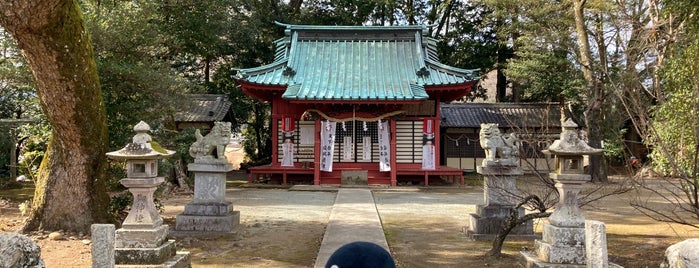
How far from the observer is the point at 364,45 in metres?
19.0

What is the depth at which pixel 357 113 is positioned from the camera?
16344mm

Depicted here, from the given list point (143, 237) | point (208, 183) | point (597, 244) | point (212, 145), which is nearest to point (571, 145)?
point (597, 244)

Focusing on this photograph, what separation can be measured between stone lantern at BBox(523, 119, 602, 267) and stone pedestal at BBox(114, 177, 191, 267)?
4332mm

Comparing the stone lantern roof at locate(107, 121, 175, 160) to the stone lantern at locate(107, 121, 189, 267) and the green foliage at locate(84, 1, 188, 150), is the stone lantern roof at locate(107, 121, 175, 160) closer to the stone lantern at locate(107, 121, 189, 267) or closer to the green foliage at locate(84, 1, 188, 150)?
the stone lantern at locate(107, 121, 189, 267)

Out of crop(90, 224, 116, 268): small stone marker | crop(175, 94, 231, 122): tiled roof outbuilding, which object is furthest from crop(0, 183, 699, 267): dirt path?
crop(175, 94, 231, 122): tiled roof outbuilding

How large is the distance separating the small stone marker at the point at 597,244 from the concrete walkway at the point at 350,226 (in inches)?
113

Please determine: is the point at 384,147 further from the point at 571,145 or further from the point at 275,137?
the point at 571,145

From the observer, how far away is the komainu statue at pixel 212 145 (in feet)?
26.0

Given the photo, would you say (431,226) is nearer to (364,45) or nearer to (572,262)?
(572,262)

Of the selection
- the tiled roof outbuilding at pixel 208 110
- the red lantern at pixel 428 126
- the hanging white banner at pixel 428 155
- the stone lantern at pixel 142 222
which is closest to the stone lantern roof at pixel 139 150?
the stone lantern at pixel 142 222

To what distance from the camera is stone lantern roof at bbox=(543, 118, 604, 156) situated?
5.39 m

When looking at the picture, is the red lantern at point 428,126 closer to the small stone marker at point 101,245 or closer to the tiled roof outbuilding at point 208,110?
the tiled roof outbuilding at point 208,110

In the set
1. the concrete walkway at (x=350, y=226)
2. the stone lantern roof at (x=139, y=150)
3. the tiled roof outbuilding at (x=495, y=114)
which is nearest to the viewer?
the stone lantern roof at (x=139, y=150)

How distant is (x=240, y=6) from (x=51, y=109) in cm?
1737
